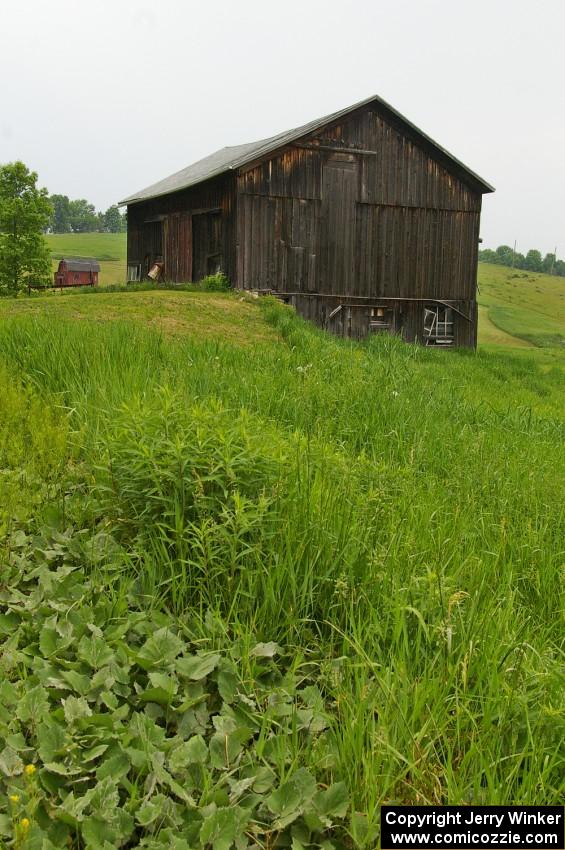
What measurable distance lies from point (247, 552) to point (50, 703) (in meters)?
1.02

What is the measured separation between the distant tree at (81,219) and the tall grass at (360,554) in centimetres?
14268

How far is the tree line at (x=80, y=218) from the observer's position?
452 feet

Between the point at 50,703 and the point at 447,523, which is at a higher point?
the point at 447,523

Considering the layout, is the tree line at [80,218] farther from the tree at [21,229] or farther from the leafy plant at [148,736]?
the leafy plant at [148,736]

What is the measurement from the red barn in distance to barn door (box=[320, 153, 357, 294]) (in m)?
45.4

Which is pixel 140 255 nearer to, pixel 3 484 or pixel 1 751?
pixel 3 484

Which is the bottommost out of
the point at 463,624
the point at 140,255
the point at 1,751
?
the point at 1,751

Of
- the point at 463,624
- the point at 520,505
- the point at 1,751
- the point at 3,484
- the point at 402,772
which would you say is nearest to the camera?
the point at 402,772

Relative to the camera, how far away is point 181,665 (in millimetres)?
2938

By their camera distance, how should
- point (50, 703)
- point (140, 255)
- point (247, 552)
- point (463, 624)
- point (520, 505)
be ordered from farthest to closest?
point (140, 255) < point (520, 505) < point (247, 552) < point (463, 624) < point (50, 703)

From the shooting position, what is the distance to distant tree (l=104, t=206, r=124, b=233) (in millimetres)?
143625

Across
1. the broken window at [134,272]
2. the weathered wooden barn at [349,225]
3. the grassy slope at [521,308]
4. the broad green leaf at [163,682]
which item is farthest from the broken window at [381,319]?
the grassy slope at [521,308]

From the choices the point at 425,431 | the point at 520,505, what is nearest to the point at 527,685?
the point at 520,505

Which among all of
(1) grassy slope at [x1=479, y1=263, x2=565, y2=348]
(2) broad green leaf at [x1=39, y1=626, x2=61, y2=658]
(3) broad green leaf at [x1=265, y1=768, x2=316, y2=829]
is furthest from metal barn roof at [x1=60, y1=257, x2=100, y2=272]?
(3) broad green leaf at [x1=265, y1=768, x2=316, y2=829]
